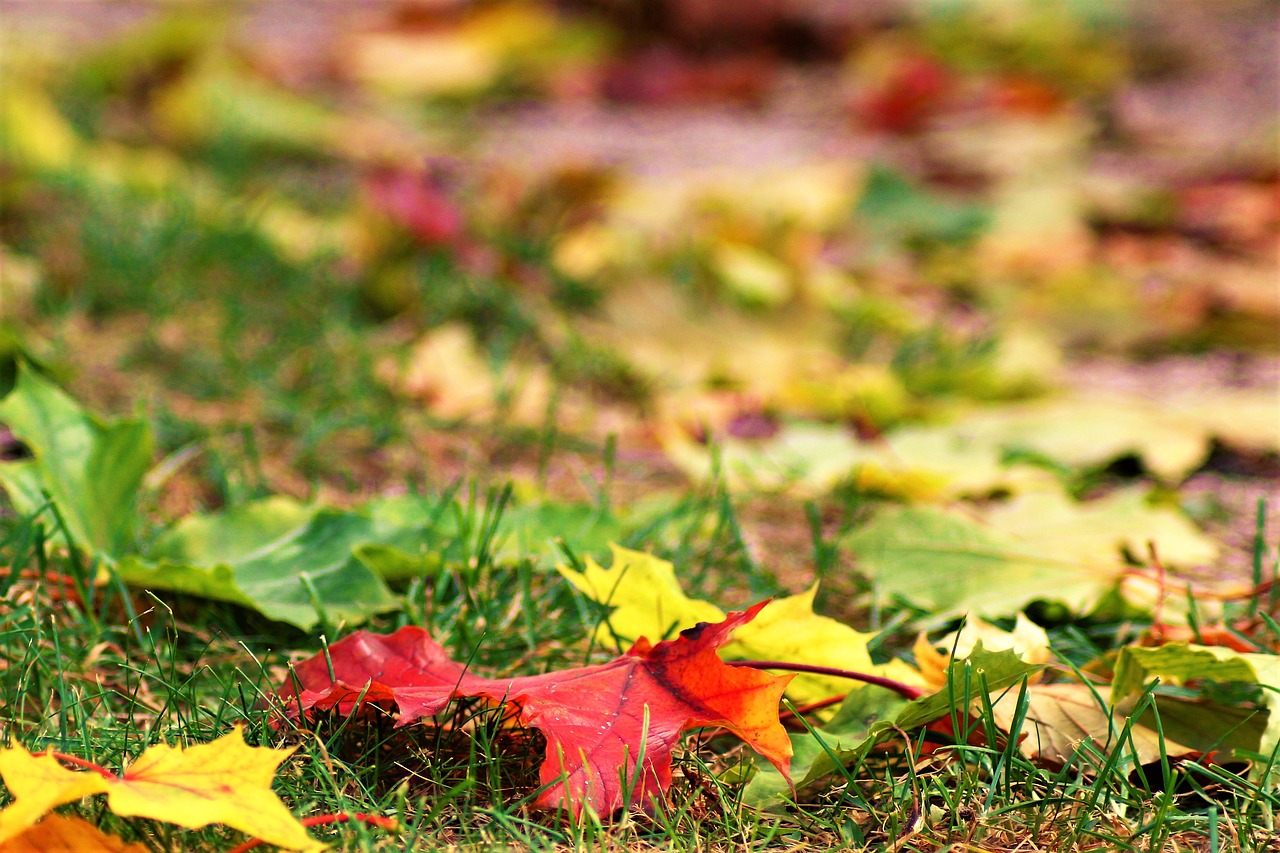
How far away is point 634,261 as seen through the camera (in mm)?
2119

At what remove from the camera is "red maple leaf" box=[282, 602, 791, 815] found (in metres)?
0.78

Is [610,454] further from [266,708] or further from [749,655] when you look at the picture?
[266,708]

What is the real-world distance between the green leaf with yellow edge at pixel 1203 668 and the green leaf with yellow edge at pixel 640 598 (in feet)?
1.05

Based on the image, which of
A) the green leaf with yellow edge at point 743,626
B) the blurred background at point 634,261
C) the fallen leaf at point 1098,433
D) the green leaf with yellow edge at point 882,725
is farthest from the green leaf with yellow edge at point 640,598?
the fallen leaf at point 1098,433

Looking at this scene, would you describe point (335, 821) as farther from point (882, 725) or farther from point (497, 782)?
point (882, 725)

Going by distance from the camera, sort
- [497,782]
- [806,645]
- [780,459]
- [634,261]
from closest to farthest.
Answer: [497,782] < [806,645] < [780,459] < [634,261]

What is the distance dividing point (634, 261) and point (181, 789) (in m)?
1.56

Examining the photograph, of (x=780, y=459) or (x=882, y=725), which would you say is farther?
(x=780, y=459)

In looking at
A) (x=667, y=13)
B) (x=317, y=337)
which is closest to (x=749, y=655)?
(x=317, y=337)

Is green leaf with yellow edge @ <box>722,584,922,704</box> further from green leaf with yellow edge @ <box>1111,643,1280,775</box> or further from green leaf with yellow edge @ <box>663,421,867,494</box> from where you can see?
green leaf with yellow edge @ <box>663,421,867,494</box>

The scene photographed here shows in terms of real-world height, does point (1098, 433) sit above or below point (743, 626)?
below

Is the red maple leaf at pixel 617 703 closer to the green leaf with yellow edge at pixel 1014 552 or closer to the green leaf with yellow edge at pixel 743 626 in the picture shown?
the green leaf with yellow edge at pixel 743 626

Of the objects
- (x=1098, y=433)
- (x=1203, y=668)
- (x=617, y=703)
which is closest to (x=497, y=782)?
(x=617, y=703)

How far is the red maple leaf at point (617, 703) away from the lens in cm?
78
